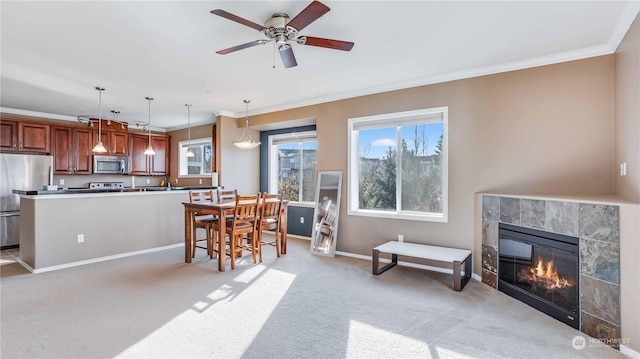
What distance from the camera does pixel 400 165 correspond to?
4.47 m

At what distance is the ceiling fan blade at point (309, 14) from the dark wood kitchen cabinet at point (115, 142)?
21.5ft

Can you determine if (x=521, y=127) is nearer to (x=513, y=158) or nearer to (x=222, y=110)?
(x=513, y=158)

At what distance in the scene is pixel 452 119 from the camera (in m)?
3.89

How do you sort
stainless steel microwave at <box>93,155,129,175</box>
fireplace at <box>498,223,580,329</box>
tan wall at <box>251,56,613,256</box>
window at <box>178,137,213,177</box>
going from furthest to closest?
window at <box>178,137,213,177</box> → stainless steel microwave at <box>93,155,129,175</box> → tan wall at <box>251,56,613,256</box> → fireplace at <box>498,223,580,329</box>

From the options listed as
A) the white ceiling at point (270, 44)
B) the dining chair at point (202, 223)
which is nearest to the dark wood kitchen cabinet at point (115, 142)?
the white ceiling at point (270, 44)

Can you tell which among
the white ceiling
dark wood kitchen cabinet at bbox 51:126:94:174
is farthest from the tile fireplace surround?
dark wood kitchen cabinet at bbox 51:126:94:174

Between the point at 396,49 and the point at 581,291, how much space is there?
2.73 meters

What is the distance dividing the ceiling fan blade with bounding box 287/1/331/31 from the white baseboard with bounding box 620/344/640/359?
3.14 m

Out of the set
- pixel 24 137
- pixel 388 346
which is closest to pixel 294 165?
pixel 388 346

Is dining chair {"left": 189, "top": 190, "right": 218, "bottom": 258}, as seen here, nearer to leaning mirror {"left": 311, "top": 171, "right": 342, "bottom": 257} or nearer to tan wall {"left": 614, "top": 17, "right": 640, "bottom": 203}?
leaning mirror {"left": 311, "top": 171, "right": 342, "bottom": 257}

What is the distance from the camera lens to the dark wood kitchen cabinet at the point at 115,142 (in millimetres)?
6926

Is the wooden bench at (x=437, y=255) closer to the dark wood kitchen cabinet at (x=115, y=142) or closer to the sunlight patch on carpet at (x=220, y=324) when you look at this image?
the sunlight patch on carpet at (x=220, y=324)

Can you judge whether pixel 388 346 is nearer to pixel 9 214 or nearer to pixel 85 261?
pixel 85 261

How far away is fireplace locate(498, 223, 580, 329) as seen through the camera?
2.56 m
